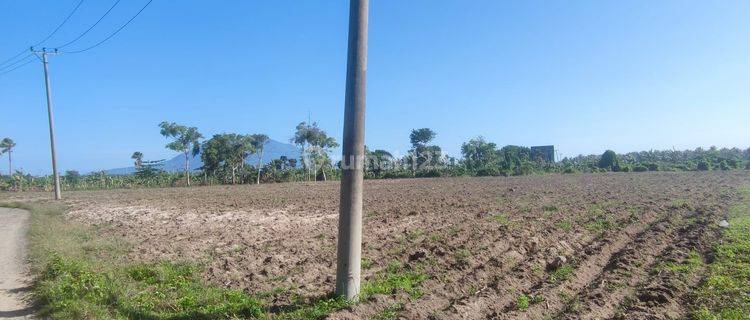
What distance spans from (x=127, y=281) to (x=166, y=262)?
4.05 feet

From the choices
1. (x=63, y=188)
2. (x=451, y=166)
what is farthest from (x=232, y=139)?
(x=451, y=166)

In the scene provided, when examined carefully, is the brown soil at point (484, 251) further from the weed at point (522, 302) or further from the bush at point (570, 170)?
the bush at point (570, 170)

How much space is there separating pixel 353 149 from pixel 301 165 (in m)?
48.5

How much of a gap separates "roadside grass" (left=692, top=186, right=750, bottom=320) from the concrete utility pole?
354 cm

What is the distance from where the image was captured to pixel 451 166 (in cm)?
5478

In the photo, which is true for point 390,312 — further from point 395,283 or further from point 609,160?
point 609,160

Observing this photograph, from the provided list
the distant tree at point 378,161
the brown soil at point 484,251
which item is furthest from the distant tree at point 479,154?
the brown soil at point 484,251

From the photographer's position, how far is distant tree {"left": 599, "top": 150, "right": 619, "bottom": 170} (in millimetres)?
50000

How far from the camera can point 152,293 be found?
18.8 feet

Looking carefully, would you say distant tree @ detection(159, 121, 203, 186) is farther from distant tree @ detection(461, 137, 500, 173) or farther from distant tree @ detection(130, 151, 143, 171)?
distant tree @ detection(461, 137, 500, 173)

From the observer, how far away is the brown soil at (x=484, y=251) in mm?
4977

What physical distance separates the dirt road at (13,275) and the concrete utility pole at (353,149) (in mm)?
3660

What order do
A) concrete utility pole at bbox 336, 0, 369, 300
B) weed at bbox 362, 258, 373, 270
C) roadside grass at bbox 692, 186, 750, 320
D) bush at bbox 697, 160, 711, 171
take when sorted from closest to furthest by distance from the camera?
roadside grass at bbox 692, 186, 750, 320 < concrete utility pole at bbox 336, 0, 369, 300 < weed at bbox 362, 258, 373, 270 < bush at bbox 697, 160, 711, 171

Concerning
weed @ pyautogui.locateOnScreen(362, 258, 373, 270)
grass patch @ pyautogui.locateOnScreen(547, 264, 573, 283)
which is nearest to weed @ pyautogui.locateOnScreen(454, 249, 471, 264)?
grass patch @ pyautogui.locateOnScreen(547, 264, 573, 283)
